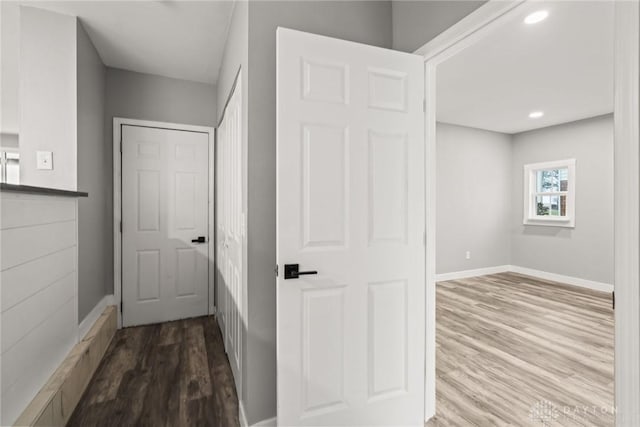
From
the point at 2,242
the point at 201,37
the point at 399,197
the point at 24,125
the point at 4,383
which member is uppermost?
the point at 201,37

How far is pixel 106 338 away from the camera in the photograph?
8.70 feet

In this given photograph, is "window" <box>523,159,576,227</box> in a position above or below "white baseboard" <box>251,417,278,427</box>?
above

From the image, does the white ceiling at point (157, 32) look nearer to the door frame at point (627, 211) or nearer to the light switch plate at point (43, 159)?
the light switch plate at point (43, 159)

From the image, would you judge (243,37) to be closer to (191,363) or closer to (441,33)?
(441,33)

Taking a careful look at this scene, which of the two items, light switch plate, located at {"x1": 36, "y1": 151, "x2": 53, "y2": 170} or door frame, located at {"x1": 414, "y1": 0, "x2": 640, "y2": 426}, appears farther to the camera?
light switch plate, located at {"x1": 36, "y1": 151, "x2": 53, "y2": 170}

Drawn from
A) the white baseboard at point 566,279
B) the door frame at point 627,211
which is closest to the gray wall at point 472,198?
the white baseboard at point 566,279

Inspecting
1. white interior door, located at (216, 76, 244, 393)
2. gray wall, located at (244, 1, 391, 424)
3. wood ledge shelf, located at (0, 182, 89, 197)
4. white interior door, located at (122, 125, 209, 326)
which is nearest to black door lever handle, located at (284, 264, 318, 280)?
gray wall, located at (244, 1, 391, 424)

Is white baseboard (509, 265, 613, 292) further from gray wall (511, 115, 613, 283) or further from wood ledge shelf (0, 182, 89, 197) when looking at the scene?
wood ledge shelf (0, 182, 89, 197)

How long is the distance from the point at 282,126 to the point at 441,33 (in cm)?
98

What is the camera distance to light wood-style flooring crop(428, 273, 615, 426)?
6.25 ft

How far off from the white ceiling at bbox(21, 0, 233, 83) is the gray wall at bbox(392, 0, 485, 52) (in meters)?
1.21

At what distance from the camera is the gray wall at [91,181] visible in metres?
2.38

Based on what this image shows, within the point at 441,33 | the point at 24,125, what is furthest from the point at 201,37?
the point at 441,33

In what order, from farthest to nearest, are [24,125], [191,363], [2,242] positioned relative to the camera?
1. [191,363]
2. [24,125]
3. [2,242]
